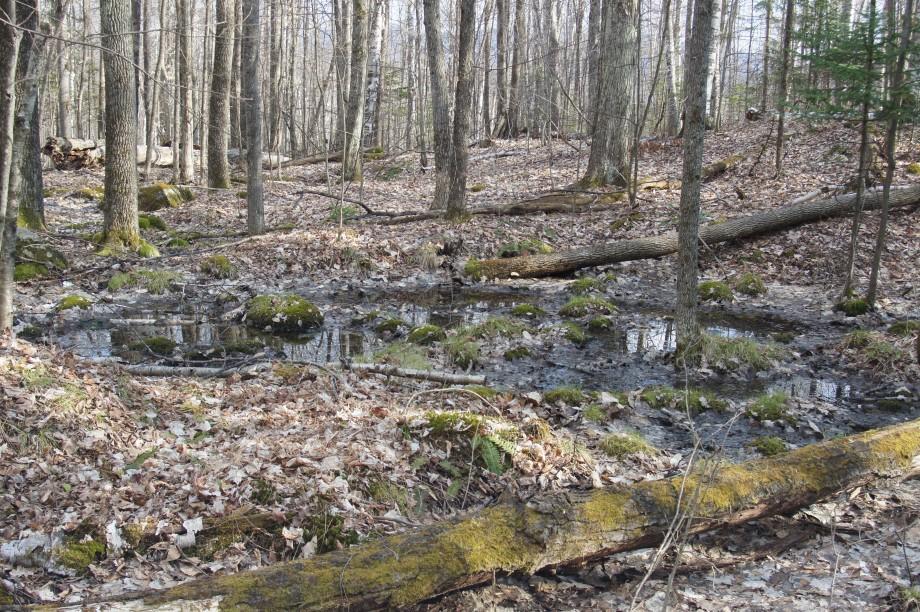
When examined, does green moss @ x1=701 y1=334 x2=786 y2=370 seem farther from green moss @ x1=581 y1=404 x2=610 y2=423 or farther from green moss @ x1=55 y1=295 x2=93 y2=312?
green moss @ x1=55 y1=295 x2=93 y2=312

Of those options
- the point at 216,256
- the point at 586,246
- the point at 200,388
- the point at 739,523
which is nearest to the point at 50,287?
the point at 216,256

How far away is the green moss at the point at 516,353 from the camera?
825cm

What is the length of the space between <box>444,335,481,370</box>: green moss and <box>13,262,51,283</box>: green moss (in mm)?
7048

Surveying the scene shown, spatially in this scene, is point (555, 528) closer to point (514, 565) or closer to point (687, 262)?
point (514, 565)

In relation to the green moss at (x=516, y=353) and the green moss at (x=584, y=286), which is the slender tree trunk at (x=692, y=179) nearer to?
the green moss at (x=516, y=353)

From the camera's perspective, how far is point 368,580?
310cm

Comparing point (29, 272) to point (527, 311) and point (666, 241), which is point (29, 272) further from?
point (666, 241)

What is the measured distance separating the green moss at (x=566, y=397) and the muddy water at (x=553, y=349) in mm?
255

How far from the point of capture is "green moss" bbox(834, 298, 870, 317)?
968cm

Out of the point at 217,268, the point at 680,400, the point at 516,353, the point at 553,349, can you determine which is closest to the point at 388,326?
the point at 516,353

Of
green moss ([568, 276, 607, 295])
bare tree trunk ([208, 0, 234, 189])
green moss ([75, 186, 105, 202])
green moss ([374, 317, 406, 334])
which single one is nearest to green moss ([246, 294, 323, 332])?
green moss ([374, 317, 406, 334])

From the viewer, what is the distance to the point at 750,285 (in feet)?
36.9

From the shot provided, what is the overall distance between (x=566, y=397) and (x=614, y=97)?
1100 cm

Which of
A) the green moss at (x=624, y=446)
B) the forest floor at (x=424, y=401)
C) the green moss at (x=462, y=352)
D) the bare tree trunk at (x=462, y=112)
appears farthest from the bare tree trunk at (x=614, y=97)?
the green moss at (x=624, y=446)
